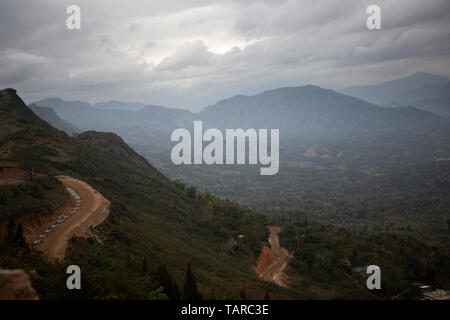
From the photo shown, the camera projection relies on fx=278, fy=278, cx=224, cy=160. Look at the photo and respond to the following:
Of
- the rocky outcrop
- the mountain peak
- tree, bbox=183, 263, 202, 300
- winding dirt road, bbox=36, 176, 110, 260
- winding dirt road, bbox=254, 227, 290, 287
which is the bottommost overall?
winding dirt road, bbox=254, 227, 290, 287

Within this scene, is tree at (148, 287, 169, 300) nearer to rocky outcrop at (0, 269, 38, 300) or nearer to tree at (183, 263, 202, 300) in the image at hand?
tree at (183, 263, 202, 300)

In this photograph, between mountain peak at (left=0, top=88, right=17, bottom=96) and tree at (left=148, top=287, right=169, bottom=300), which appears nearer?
tree at (left=148, top=287, right=169, bottom=300)

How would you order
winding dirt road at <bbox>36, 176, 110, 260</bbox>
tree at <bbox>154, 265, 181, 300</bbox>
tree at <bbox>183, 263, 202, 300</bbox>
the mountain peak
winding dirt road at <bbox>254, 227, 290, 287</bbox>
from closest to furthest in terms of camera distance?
tree at <bbox>154, 265, 181, 300</bbox> < tree at <bbox>183, 263, 202, 300</bbox> < winding dirt road at <bbox>36, 176, 110, 260</bbox> < winding dirt road at <bbox>254, 227, 290, 287</bbox> < the mountain peak

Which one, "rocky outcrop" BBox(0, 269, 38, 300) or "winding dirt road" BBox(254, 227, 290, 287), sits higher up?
"rocky outcrop" BBox(0, 269, 38, 300)

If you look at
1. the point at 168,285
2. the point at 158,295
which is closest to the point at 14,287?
the point at 158,295

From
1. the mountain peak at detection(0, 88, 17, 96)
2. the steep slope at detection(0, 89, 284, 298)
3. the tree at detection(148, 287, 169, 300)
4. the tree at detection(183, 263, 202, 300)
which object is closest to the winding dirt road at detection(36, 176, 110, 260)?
the steep slope at detection(0, 89, 284, 298)

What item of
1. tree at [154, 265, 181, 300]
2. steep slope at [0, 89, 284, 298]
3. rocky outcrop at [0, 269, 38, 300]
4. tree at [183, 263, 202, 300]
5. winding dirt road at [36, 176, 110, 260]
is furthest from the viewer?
winding dirt road at [36, 176, 110, 260]
